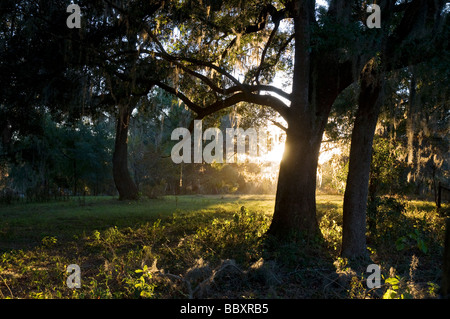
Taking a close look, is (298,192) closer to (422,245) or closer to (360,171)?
(360,171)

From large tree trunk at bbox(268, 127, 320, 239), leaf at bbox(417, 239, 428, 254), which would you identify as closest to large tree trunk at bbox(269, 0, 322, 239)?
large tree trunk at bbox(268, 127, 320, 239)

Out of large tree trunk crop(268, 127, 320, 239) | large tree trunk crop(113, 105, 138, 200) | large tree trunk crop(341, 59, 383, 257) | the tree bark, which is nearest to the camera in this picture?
the tree bark

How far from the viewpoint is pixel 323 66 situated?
28.4 feet

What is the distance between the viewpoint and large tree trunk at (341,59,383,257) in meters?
7.04

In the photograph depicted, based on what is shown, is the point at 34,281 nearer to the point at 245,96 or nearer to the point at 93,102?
the point at 245,96

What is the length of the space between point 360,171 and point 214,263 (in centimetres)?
366

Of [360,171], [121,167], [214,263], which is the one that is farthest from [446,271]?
[121,167]

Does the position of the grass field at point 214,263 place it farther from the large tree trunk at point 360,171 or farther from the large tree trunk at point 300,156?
the large tree trunk at point 300,156

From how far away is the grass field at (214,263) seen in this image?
4578mm

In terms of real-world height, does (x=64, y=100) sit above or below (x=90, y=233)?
above

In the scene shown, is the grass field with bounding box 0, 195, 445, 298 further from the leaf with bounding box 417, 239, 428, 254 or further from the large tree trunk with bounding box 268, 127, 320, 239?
the large tree trunk with bounding box 268, 127, 320, 239

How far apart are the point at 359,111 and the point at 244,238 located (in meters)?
3.86

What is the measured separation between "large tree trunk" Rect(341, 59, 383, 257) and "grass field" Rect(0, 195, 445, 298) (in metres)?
0.52
